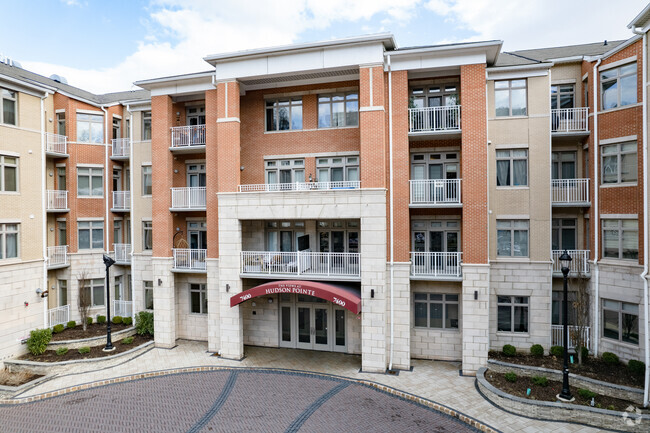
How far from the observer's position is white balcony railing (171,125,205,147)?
1678cm

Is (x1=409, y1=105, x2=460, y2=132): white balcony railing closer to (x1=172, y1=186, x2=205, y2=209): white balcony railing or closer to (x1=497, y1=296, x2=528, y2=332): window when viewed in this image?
(x1=497, y1=296, x2=528, y2=332): window

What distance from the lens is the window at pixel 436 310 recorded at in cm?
1491

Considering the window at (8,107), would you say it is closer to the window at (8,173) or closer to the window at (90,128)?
the window at (8,173)

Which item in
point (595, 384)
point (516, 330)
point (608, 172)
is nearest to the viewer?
point (595, 384)

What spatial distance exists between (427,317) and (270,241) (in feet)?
24.8

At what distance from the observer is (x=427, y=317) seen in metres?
15.1

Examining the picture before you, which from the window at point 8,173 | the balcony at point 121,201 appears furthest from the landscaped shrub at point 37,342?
the balcony at point 121,201

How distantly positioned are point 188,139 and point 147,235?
18.8ft

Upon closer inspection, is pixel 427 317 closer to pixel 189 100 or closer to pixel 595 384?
pixel 595 384

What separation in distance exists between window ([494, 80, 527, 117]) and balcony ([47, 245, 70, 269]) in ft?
69.5

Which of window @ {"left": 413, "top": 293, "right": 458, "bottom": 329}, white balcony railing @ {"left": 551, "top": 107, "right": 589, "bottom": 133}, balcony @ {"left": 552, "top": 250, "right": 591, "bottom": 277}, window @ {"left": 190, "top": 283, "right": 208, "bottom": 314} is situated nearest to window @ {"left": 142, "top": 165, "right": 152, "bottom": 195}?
window @ {"left": 190, "top": 283, "right": 208, "bottom": 314}

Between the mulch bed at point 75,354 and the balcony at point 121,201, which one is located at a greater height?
the balcony at point 121,201

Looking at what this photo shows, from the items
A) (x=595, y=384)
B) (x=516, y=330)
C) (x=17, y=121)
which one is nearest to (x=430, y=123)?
(x=516, y=330)

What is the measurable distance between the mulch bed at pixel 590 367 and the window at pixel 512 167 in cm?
684
